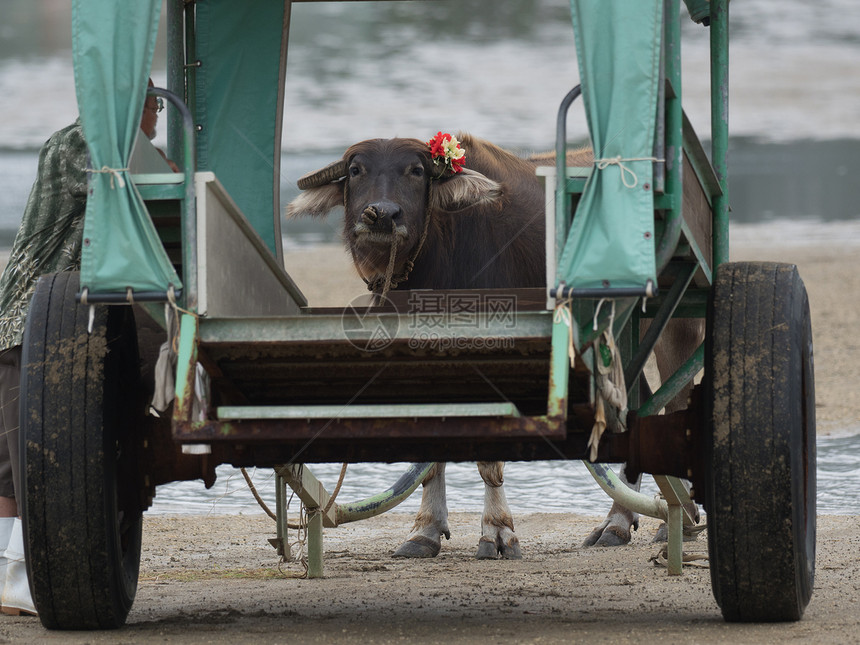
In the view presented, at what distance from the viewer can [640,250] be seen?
3.72m

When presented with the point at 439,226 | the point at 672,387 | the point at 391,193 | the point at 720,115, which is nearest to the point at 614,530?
the point at 439,226

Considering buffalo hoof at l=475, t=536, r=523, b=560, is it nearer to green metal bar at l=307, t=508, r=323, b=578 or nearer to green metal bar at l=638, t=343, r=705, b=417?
green metal bar at l=307, t=508, r=323, b=578

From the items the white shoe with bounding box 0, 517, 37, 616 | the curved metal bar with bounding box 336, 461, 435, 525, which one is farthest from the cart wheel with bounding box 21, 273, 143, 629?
the curved metal bar with bounding box 336, 461, 435, 525

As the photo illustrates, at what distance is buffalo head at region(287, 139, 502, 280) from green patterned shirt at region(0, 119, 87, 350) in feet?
5.69

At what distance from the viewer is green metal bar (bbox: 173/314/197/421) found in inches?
148

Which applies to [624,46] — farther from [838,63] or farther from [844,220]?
[838,63]

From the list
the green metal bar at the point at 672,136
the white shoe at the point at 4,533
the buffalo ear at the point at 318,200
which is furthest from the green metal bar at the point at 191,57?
the green metal bar at the point at 672,136

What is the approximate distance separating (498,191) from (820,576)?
7.94 feet

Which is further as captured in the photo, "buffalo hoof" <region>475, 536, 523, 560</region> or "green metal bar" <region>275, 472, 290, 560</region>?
"buffalo hoof" <region>475, 536, 523, 560</region>

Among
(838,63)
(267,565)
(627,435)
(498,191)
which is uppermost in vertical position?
(838,63)

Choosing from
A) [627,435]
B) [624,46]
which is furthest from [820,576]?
[624,46]

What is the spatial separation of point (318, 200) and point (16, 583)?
2.72 m

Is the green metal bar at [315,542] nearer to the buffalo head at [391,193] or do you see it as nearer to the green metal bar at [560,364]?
the buffalo head at [391,193]

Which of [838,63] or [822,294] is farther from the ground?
[838,63]
